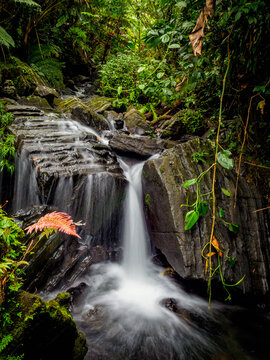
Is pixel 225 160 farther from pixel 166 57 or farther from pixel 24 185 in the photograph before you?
pixel 166 57

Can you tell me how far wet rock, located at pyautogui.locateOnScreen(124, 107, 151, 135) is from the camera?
6.72 meters

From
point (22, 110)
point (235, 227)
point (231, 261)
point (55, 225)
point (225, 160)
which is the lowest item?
point (231, 261)

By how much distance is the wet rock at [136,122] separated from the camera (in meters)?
6.72

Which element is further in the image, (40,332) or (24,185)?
(24,185)

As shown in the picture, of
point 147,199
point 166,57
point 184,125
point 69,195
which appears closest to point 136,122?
point 184,125

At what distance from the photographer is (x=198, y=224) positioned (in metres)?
2.98

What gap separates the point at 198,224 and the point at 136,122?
4980 millimetres

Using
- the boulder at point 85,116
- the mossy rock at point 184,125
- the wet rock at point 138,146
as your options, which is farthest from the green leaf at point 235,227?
the boulder at point 85,116

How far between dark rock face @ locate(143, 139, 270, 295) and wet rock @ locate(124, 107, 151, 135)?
3.31 m

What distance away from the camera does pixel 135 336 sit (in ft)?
8.15

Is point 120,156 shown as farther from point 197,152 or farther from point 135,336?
point 135,336

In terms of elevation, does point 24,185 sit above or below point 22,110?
below

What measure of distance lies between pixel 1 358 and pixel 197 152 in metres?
3.60

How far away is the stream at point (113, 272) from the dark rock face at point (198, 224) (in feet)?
2.01
